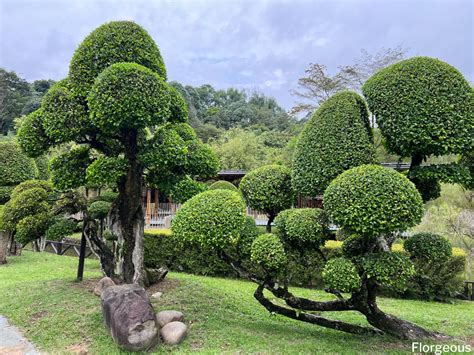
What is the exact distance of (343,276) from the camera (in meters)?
3.76

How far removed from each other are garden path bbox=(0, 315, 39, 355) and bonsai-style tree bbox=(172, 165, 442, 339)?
248 centimetres

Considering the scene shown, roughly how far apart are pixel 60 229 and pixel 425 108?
21.3ft

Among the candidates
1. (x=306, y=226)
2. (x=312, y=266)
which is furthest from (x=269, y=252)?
(x=312, y=266)

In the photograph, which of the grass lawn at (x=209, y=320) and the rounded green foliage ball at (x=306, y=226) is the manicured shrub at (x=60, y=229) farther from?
the rounded green foliage ball at (x=306, y=226)

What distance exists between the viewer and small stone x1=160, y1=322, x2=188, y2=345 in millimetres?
4491

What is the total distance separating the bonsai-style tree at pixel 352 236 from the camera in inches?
140

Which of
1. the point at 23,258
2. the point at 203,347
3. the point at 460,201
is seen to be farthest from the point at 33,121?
the point at 460,201

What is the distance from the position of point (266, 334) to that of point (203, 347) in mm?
918

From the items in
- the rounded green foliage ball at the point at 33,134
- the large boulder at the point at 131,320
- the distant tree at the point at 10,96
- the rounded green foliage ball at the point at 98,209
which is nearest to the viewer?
the large boulder at the point at 131,320

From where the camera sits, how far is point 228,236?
4.11 m

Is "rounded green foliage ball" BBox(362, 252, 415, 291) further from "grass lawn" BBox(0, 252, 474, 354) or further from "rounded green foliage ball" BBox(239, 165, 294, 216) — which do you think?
"rounded green foliage ball" BBox(239, 165, 294, 216)

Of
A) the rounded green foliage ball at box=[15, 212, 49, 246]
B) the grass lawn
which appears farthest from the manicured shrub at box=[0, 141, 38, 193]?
the rounded green foliage ball at box=[15, 212, 49, 246]

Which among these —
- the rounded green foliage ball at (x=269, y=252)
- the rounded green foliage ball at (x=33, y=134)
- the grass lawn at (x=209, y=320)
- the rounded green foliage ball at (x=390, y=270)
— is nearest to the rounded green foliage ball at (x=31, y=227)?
the grass lawn at (x=209, y=320)

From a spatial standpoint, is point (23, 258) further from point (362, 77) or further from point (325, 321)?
point (362, 77)
